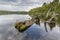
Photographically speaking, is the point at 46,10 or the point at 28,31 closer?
the point at 28,31

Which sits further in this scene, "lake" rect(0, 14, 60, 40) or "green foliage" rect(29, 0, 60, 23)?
"green foliage" rect(29, 0, 60, 23)

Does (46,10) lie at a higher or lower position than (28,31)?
higher

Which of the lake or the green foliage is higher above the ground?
the green foliage

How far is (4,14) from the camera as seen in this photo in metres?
2.14

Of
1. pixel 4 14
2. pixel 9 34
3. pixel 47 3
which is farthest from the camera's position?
pixel 47 3

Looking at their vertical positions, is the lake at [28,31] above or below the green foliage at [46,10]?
below

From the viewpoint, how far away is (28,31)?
195 cm

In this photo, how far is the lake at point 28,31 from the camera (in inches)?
74.7

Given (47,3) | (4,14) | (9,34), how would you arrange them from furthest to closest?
(47,3), (4,14), (9,34)

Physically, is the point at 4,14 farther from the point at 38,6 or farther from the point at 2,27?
the point at 38,6

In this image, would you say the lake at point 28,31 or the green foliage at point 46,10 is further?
the green foliage at point 46,10

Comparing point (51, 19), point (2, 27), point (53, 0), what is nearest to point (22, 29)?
point (2, 27)

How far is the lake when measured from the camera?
1.90m

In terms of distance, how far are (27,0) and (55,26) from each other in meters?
0.66
